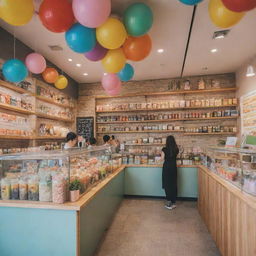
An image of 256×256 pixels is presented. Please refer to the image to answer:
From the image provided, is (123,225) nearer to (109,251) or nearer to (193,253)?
(109,251)

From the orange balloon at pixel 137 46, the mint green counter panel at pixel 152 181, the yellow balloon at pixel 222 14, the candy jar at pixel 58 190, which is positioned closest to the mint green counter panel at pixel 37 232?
the candy jar at pixel 58 190

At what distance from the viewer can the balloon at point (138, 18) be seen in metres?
2.25

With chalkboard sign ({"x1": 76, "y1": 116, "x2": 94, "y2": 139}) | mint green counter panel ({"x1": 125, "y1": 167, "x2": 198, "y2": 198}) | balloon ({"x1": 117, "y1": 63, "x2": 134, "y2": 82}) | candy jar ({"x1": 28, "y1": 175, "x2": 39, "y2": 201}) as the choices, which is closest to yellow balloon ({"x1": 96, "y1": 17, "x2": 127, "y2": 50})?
balloon ({"x1": 117, "y1": 63, "x2": 134, "y2": 82})

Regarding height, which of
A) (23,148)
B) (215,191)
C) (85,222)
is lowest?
(85,222)

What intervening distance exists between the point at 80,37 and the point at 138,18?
76 cm

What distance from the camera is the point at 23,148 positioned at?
3.89 metres

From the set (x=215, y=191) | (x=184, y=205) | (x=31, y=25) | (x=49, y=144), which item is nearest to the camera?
(x=215, y=191)

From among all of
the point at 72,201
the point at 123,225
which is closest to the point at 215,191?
the point at 123,225

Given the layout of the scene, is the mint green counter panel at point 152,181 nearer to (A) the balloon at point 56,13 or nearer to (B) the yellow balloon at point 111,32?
(B) the yellow balloon at point 111,32

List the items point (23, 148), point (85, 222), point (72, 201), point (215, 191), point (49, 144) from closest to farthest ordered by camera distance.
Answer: point (72, 201)
point (85, 222)
point (215, 191)
point (23, 148)
point (49, 144)

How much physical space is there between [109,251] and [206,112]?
477 centimetres

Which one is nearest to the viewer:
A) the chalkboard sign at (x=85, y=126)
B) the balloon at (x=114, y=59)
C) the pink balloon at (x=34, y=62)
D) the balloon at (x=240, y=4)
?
the balloon at (x=240, y=4)

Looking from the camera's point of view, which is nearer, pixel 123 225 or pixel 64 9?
pixel 64 9

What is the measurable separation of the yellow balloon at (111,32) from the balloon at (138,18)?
0.12 m
